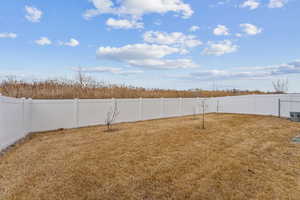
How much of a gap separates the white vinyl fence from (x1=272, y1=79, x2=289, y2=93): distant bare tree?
32.1 ft

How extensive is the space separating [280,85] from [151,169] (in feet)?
71.9

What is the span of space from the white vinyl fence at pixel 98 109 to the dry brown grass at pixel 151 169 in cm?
81

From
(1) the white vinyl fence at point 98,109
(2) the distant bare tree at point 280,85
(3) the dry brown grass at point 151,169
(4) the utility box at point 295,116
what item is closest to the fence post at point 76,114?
(1) the white vinyl fence at point 98,109

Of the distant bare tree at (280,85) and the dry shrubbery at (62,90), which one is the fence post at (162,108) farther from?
the distant bare tree at (280,85)

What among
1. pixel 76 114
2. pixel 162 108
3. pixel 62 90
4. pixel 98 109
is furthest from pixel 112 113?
pixel 162 108

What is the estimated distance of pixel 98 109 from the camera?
876 cm

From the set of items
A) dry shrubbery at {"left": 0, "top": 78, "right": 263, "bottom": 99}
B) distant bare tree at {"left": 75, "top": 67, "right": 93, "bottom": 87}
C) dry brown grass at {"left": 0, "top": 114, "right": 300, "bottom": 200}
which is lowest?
dry brown grass at {"left": 0, "top": 114, "right": 300, "bottom": 200}

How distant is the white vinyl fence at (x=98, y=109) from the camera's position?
5297 millimetres

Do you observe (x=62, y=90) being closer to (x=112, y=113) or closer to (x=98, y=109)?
(x=98, y=109)

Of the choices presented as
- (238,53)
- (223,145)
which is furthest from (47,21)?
(238,53)

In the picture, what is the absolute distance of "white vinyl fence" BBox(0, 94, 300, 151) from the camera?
5297mm

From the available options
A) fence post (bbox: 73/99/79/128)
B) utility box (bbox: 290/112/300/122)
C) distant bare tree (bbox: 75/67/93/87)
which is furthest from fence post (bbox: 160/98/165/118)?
utility box (bbox: 290/112/300/122)

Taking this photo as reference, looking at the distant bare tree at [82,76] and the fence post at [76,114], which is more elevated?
the distant bare tree at [82,76]

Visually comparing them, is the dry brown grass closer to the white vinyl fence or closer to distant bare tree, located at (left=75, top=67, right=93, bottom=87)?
the white vinyl fence
